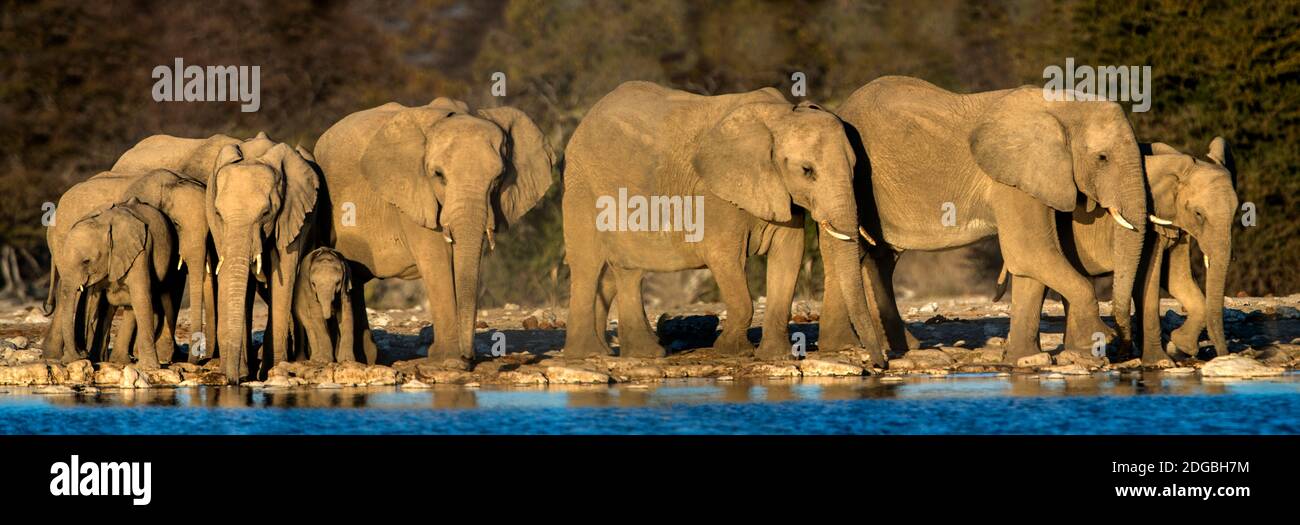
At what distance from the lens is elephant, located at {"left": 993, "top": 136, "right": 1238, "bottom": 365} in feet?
63.5

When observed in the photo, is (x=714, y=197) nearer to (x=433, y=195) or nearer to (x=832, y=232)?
(x=832, y=232)

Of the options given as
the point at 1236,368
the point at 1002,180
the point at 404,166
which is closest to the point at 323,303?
the point at 404,166

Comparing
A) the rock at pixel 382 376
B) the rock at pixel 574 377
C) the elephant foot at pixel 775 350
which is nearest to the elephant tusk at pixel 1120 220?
the elephant foot at pixel 775 350

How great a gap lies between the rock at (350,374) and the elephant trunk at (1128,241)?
5851 millimetres

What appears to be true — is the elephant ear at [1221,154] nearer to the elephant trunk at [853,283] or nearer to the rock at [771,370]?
the elephant trunk at [853,283]

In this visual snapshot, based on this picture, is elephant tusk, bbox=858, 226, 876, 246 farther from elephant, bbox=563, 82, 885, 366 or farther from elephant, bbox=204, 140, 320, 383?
elephant, bbox=204, 140, 320, 383

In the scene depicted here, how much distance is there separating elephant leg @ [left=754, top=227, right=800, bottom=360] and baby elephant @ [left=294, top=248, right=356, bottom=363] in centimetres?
336

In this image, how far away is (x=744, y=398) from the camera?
56.6 feet

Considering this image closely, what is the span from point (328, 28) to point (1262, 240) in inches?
634

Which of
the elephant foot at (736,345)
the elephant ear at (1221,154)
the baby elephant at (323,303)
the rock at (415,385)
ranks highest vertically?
the elephant ear at (1221,154)

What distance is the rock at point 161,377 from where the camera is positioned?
61.7 ft

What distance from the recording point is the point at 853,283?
→ 764 inches
